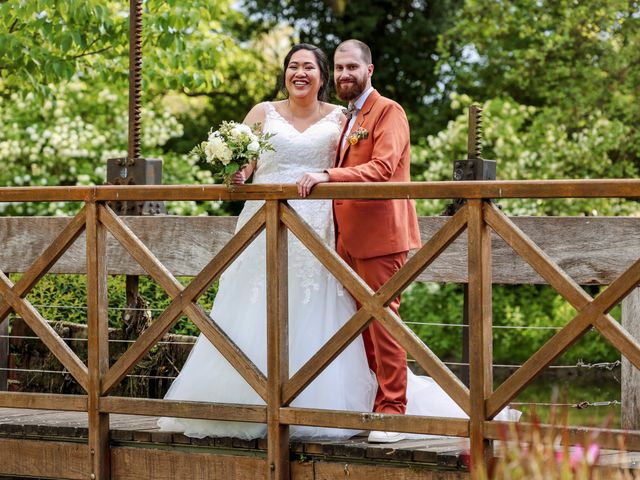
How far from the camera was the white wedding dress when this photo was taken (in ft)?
17.5

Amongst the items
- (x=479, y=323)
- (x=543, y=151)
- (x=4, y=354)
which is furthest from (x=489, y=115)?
(x=479, y=323)

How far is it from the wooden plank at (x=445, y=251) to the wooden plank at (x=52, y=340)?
3.22 ft

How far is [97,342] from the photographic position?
548cm

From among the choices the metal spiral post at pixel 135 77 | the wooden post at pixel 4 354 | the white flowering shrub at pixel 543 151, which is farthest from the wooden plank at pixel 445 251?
the white flowering shrub at pixel 543 151

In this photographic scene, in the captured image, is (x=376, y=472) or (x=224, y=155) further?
(x=224, y=155)

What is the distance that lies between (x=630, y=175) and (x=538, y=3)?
267 centimetres

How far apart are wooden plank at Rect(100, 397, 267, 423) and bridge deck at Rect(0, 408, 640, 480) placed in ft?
0.43

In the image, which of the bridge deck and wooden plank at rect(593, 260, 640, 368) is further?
the bridge deck

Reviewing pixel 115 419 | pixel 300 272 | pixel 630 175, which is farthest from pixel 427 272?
pixel 630 175

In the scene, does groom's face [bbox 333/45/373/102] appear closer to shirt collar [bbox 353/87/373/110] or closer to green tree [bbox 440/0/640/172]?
shirt collar [bbox 353/87/373/110]

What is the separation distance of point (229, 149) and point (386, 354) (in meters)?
1.08

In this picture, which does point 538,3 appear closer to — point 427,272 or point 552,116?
point 552,116

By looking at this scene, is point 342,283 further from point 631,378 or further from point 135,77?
point 135,77

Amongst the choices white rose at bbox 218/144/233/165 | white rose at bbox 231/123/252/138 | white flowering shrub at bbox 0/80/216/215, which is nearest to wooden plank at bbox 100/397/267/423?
white rose at bbox 218/144/233/165
